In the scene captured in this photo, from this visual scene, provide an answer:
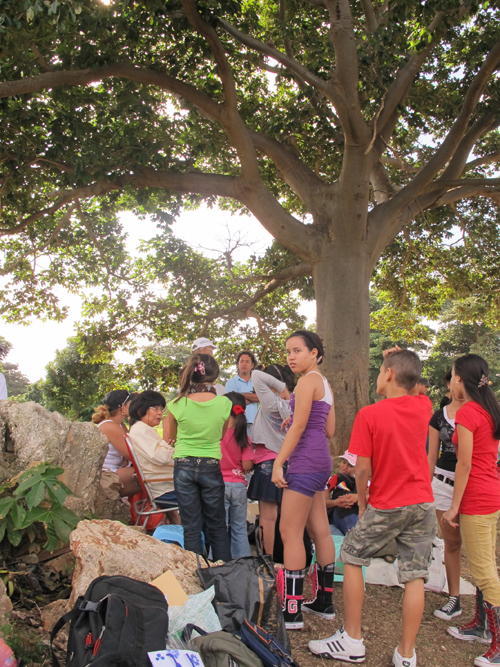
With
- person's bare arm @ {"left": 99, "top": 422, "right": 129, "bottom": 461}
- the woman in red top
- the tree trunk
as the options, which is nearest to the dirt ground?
the woman in red top

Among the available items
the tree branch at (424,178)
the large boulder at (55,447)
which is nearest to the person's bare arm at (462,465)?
the large boulder at (55,447)

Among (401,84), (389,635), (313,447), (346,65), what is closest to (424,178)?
(401,84)

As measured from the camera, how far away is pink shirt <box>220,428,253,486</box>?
4184 mm

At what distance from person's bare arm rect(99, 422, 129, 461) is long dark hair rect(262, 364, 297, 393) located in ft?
5.29

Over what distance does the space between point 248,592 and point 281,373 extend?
1.97 meters

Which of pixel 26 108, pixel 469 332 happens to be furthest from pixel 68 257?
pixel 469 332

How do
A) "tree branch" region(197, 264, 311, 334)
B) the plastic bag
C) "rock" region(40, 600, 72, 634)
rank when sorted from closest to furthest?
the plastic bag
"rock" region(40, 600, 72, 634)
"tree branch" region(197, 264, 311, 334)

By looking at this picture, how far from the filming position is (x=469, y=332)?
30.6 m

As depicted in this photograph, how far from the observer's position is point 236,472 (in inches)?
165

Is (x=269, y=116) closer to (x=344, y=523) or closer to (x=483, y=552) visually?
(x=344, y=523)

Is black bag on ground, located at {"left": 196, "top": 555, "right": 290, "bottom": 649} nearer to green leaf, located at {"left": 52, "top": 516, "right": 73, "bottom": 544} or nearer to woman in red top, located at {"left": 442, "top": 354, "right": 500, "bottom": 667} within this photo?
green leaf, located at {"left": 52, "top": 516, "right": 73, "bottom": 544}

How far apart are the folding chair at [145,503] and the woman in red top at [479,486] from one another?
241cm

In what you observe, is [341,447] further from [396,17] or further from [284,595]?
[396,17]

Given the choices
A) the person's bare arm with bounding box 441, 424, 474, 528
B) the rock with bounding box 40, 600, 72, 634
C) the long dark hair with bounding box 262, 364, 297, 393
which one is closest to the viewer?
the rock with bounding box 40, 600, 72, 634
